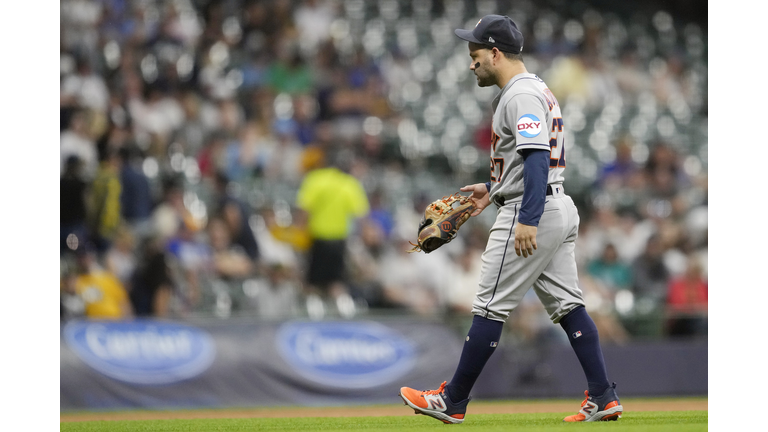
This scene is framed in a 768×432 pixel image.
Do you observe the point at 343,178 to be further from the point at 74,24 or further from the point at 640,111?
the point at 640,111

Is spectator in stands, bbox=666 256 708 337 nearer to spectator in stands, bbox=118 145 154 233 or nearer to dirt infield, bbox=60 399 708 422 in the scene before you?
dirt infield, bbox=60 399 708 422

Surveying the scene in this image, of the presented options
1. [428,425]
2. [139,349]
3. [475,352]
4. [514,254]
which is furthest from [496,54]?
[139,349]

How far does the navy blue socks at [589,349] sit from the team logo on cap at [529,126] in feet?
3.07

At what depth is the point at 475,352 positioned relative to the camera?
4488 millimetres

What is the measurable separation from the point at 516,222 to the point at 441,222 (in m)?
0.45

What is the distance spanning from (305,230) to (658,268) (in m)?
3.87

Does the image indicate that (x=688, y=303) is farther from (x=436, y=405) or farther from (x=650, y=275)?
(x=436, y=405)

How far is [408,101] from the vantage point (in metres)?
13.0

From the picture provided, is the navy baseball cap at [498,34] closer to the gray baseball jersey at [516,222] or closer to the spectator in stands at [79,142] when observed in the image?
the gray baseball jersey at [516,222]

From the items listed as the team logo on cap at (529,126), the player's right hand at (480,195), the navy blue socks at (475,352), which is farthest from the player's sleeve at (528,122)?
the navy blue socks at (475,352)

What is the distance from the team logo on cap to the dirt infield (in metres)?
3.19

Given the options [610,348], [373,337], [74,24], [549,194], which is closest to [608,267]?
[610,348]

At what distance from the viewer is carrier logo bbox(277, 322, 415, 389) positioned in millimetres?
8328

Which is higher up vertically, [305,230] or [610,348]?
[305,230]
